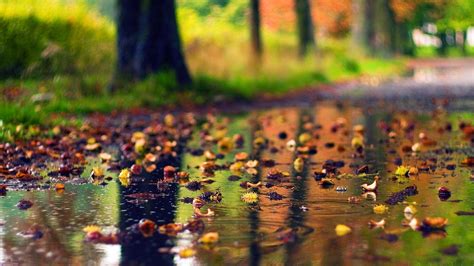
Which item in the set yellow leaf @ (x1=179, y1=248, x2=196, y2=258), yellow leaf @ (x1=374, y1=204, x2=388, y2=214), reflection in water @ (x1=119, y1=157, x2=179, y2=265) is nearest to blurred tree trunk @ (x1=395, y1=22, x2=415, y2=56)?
reflection in water @ (x1=119, y1=157, x2=179, y2=265)

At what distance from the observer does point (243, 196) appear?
25.1 ft

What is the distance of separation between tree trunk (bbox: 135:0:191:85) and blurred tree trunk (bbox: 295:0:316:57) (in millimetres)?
16654

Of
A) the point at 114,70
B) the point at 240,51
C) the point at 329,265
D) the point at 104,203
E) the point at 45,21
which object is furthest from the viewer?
the point at 240,51

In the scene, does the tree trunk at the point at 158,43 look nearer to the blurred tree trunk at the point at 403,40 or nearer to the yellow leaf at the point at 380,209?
the yellow leaf at the point at 380,209

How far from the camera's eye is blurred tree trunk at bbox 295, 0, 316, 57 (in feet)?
122

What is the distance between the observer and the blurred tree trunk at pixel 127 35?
20047 mm

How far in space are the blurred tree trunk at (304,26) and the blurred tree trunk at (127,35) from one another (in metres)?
16.8

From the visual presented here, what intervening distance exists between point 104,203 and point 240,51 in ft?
73.3

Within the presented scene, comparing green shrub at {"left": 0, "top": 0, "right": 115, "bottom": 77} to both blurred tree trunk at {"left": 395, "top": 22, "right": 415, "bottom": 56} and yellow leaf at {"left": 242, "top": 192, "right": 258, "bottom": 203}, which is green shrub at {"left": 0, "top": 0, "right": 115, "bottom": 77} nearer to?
yellow leaf at {"left": 242, "top": 192, "right": 258, "bottom": 203}

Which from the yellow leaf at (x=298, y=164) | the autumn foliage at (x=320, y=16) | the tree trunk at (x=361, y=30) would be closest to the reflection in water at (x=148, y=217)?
the yellow leaf at (x=298, y=164)

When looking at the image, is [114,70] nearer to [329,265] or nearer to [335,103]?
[335,103]

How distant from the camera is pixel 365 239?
5.90 meters

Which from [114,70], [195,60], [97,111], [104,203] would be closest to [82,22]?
[195,60]

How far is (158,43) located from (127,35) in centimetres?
67
